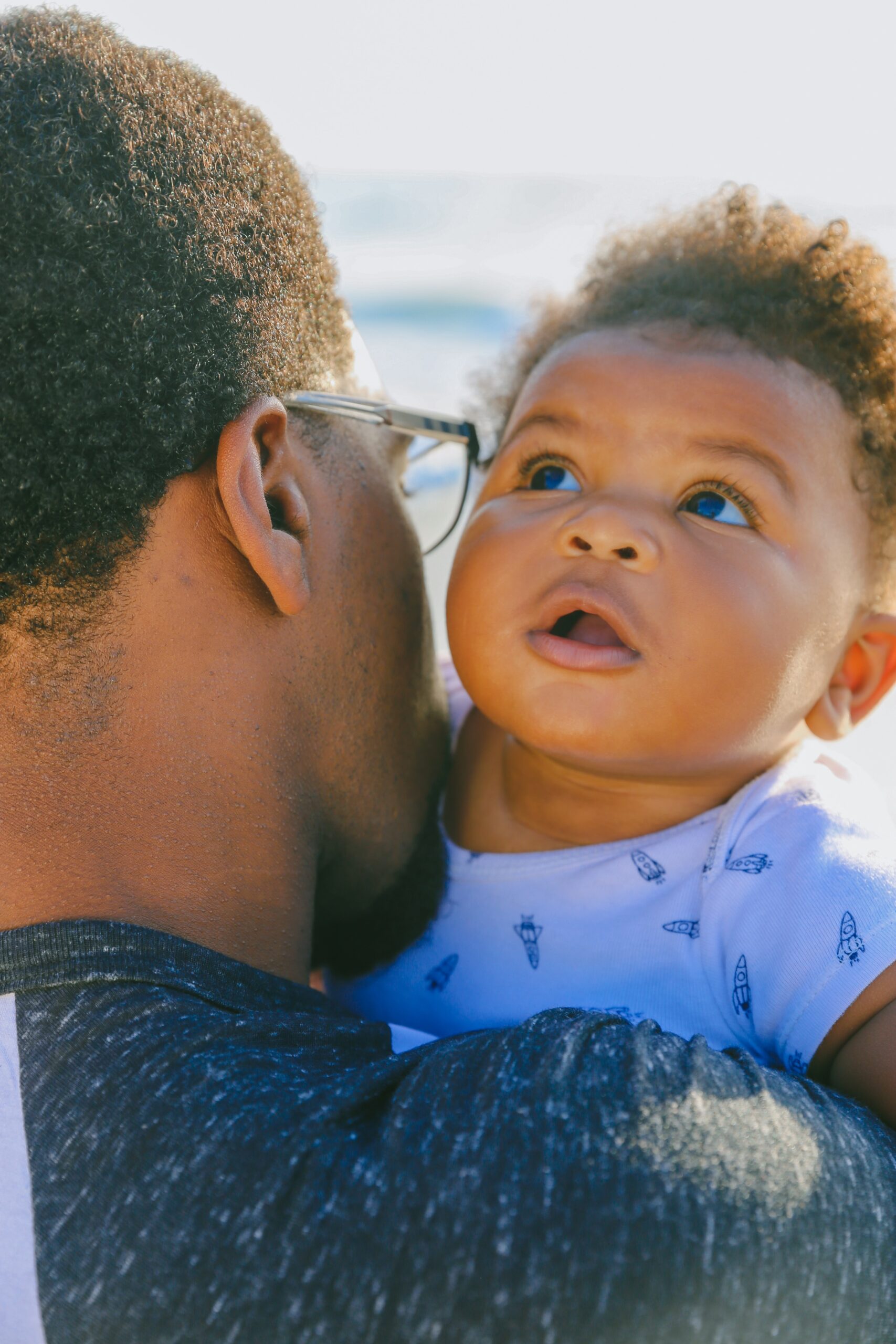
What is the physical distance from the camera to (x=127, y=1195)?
98 centimetres

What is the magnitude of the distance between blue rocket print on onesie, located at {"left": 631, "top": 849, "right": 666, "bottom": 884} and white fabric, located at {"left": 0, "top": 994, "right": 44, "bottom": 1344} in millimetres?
985

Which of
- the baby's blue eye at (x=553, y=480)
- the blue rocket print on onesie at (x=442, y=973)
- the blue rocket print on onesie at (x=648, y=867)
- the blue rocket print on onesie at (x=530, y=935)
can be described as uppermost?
the baby's blue eye at (x=553, y=480)

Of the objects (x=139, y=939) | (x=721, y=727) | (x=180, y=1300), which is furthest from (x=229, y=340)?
(x=180, y=1300)

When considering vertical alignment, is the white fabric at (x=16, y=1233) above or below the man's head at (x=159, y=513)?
below

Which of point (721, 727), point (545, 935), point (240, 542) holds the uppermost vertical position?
point (240, 542)

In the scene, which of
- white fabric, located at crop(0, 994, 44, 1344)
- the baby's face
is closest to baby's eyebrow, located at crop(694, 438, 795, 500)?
the baby's face

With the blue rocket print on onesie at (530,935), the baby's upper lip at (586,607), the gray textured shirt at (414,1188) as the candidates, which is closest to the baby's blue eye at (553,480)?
the baby's upper lip at (586,607)

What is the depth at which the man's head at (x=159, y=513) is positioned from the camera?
121 centimetres

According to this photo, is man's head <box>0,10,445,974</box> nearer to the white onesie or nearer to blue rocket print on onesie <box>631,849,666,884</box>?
the white onesie

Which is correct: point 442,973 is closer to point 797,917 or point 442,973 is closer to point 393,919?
point 393,919

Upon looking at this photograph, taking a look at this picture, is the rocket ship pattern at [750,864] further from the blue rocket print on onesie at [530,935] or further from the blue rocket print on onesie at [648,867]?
the blue rocket print on onesie at [530,935]

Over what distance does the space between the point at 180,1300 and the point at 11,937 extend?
1.27ft

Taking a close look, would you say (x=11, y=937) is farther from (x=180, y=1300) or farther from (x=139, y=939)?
(x=180, y=1300)

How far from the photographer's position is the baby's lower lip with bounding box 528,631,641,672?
64.0 inches
